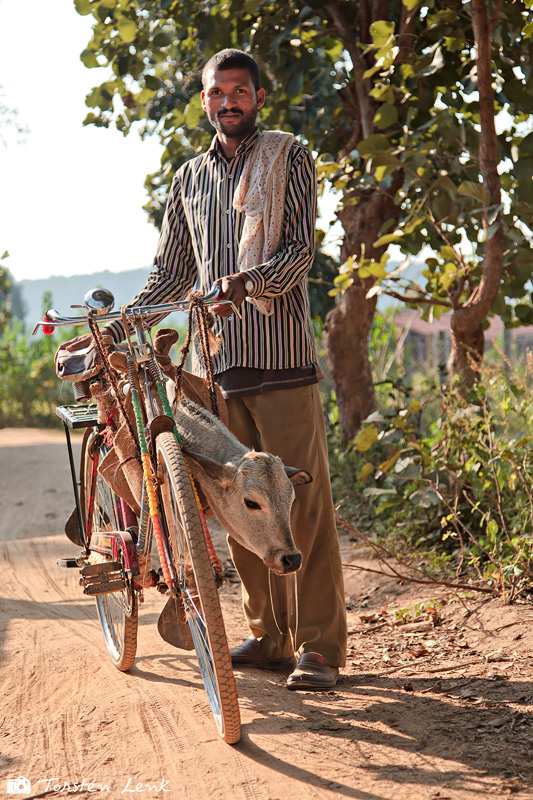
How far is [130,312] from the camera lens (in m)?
2.42

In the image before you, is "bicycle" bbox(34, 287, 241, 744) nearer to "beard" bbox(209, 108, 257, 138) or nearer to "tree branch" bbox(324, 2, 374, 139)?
"beard" bbox(209, 108, 257, 138)

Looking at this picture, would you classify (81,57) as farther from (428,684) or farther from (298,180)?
(428,684)

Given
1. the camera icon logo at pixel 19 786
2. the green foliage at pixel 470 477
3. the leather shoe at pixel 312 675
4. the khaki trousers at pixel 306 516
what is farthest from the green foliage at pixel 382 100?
the camera icon logo at pixel 19 786

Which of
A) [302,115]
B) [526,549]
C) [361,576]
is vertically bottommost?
[361,576]

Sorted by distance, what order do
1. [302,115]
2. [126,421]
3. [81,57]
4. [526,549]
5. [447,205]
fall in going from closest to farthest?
[126,421] → [526,549] → [447,205] → [81,57] → [302,115]

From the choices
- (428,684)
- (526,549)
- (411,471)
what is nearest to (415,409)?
(411,471)

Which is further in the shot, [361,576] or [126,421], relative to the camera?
[361,576]

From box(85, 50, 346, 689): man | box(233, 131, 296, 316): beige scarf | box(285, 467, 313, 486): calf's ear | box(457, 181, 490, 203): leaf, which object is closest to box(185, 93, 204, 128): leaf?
box(457, 181, 490, 203): leaf

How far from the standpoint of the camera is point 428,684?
2768mm

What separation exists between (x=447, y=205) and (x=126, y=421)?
7.77ft

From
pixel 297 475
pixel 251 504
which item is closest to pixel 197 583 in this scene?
pixel 251 504

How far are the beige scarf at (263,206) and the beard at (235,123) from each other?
0.12 m

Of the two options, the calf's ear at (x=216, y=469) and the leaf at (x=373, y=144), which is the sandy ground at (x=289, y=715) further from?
the leaf at (x=373, y=144)

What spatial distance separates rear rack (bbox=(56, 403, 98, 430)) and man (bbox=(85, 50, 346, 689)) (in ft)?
1.12
